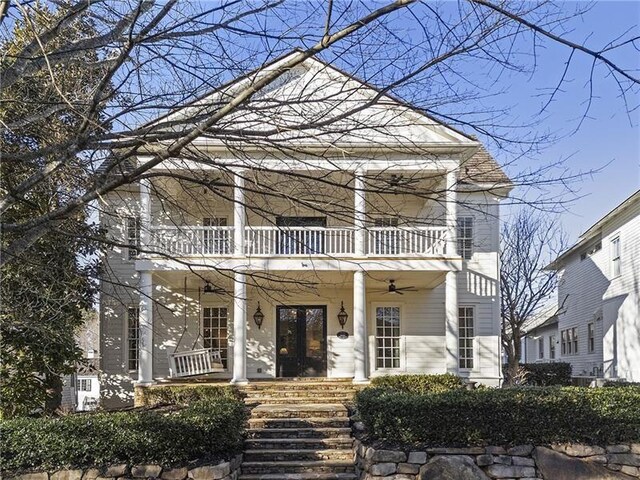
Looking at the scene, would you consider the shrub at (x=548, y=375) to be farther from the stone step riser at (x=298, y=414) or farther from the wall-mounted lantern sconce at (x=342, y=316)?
the stone step riser at (x=298, y=414)

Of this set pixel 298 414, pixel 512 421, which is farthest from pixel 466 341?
pixel 512 421

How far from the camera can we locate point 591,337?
69.5ft

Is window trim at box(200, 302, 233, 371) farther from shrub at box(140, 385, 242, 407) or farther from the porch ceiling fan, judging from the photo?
the porch ceiling fan

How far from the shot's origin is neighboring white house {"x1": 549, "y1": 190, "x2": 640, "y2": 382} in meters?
16.9

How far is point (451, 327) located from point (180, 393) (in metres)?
6.05

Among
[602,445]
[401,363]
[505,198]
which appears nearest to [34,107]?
[505,198]

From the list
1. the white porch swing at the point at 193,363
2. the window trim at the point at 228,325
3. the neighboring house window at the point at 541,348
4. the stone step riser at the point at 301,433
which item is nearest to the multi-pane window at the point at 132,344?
the white porch swing at the point at 193,363

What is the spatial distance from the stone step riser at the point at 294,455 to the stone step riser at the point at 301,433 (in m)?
0.67

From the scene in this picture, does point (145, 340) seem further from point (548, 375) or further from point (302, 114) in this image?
point (548, 375)

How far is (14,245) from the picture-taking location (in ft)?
13.8

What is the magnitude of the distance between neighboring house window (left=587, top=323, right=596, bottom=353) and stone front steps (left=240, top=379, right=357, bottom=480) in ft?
39.7

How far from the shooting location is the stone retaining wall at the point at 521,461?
24.4 feet

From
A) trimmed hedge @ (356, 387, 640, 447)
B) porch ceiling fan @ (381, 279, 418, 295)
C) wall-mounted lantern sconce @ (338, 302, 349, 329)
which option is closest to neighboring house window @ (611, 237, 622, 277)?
porch ceiling fan @ (381, 279, 418, 295)

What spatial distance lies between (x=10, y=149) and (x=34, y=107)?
1.85 feet
